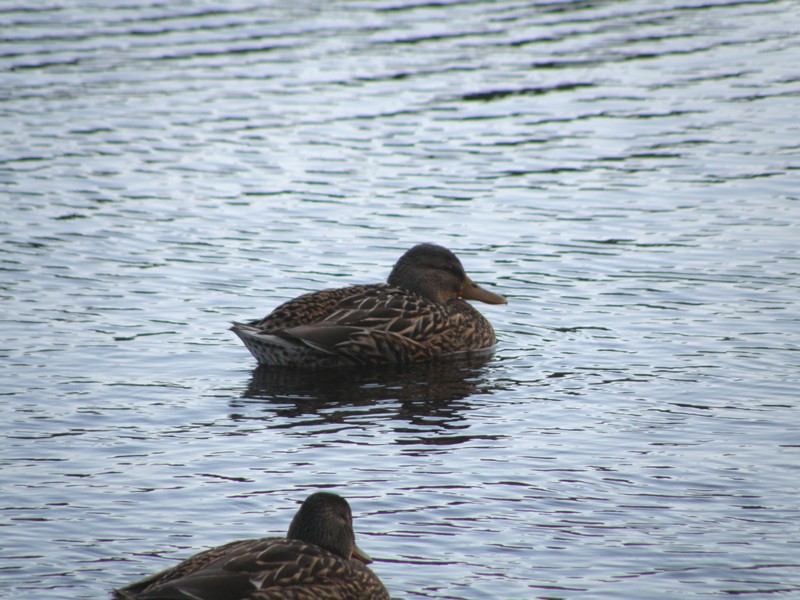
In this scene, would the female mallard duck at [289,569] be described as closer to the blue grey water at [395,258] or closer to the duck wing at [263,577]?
the duck wing at [263,577]

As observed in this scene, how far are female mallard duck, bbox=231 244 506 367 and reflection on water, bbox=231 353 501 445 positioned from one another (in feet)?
0.46

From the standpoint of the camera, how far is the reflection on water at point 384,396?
36.8 ft

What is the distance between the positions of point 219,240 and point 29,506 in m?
7.79

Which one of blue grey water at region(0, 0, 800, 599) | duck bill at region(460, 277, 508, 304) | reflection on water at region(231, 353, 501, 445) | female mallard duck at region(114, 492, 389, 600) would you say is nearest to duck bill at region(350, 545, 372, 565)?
female mallard duck at region(114, 492, 389, 600)

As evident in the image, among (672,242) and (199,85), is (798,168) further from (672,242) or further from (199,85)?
(199,85)

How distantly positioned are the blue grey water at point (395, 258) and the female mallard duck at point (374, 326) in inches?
11.1

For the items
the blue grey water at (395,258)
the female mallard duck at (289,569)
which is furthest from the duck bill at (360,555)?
the blue grey water at (395,258)

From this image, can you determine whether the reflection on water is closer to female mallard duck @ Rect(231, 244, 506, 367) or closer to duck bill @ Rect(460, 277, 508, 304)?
female mallard duck @ Rect(231, 244, 506, 367)

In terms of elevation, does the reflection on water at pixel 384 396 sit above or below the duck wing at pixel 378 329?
below

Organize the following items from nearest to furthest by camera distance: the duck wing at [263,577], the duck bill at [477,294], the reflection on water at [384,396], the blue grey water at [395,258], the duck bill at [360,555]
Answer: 1. the duck wing at [263,577]
2. the duck bill at [360,555]
3. the blue grey water at [395,258]
4. the reflection on water at [384,396]
5. the duck bill at [477,294]

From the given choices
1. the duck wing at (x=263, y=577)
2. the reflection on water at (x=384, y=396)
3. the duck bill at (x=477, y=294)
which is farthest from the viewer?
the duck bill at (x=477, y=294)

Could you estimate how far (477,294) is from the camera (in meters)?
14.1

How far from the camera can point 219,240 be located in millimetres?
16875

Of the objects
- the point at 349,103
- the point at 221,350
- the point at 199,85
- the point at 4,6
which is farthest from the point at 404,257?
the point at 4,6
